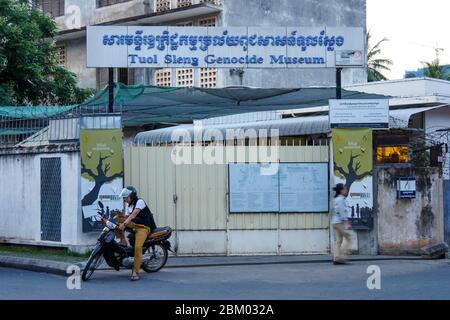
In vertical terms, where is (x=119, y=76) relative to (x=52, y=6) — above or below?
below

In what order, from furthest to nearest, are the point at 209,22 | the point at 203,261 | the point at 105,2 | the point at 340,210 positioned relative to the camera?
1. the point at 105,2
2. the point at 209,22
3. the point at 203,261
4. the point at 340,210

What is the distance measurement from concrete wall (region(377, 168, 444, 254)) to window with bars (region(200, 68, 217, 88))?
476 inches

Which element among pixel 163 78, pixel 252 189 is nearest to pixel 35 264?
pixel 252 189

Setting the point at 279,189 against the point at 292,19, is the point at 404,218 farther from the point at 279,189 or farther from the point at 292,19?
the point at 292,19

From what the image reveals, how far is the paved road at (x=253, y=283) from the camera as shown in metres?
11.6

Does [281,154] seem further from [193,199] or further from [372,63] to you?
[372,63]

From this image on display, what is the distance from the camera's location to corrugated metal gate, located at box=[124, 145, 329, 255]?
17.3 meters

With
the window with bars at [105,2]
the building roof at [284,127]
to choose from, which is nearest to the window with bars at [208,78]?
the building roof at [284,127]

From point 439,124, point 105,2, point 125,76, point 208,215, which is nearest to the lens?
point 208,215

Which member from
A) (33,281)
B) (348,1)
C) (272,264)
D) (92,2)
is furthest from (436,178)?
(92,2)

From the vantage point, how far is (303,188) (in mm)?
17625

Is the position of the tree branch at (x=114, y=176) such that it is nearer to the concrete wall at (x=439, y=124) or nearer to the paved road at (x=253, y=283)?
the paved road at (x=253, y=283)

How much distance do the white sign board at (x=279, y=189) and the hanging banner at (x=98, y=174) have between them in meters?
2.61

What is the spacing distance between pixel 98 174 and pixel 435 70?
33.6 metres
